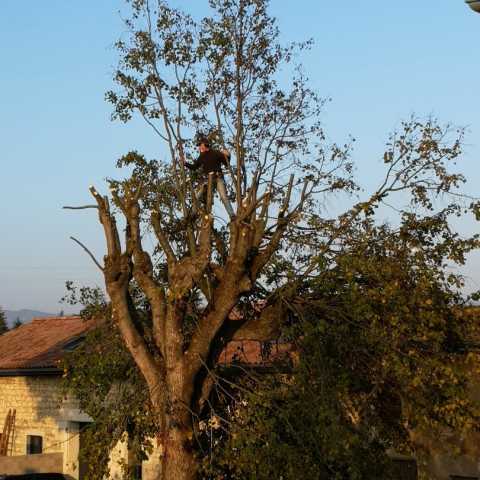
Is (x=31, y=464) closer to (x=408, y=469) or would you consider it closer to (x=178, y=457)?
(x=408, y=469)

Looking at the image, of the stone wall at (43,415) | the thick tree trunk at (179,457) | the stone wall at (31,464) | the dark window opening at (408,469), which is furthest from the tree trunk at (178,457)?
the stone wall at (43,415)

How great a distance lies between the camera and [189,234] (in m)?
15.5

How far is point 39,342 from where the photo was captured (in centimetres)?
2861

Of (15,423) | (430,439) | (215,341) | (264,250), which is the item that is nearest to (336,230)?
(264,250)

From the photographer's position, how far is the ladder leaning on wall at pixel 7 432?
26578 millimetres

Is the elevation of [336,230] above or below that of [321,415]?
above

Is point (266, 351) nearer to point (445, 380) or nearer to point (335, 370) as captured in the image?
point (335, 370)

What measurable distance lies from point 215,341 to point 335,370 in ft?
5.99

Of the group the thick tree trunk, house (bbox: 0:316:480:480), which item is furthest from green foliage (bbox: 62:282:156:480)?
house (bbox: 0:316:480:480)

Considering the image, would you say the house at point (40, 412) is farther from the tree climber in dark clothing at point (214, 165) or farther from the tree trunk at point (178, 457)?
the tree trunk at point (178, 457)

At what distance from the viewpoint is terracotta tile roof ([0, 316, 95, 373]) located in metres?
25.9

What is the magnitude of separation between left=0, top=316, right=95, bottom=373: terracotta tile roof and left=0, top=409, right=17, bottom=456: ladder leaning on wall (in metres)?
1.45

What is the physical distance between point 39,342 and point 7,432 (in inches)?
118

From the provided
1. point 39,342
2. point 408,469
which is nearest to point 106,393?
point 408,469
